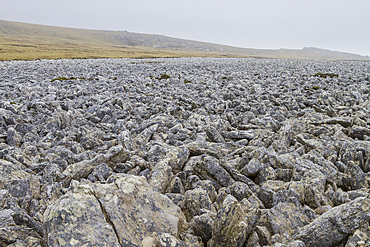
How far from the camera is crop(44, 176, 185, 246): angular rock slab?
3398 millimetres

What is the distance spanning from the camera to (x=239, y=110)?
473 inches

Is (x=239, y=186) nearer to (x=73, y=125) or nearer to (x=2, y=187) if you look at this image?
(x=2, y=187)

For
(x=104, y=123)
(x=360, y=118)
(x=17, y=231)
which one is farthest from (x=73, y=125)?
(x=360, y=118)

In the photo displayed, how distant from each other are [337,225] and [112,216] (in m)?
3.69

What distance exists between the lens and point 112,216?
3.79 m

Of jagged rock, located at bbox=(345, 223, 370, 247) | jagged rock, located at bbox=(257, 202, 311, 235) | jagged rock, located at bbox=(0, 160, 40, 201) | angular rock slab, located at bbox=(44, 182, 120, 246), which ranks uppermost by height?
jagged rock, located at bbox=(345, 223, 370, 247)

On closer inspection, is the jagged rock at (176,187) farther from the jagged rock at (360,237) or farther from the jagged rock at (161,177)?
the jagged rock at (360,237)

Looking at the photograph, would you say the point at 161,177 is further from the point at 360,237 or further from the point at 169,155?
the point at 360,237

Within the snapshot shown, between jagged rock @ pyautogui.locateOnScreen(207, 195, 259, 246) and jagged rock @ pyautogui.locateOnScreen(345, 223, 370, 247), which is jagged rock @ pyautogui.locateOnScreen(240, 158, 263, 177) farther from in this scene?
jagged rock @ pyautogui.locateOnScreen(345, 223, 370, 247)

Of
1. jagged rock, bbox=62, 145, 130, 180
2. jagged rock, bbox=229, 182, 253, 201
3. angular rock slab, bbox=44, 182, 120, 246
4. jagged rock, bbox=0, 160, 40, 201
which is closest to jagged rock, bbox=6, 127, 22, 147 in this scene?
jagged rock, bbox=0, 160, 40, 201

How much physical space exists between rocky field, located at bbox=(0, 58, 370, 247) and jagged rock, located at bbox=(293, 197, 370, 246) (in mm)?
15

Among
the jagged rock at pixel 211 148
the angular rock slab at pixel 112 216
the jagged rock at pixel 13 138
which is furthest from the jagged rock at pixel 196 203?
the jagged rock at pixel 13 138

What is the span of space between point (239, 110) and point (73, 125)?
308 inches

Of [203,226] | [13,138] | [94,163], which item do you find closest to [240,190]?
[203,226]
